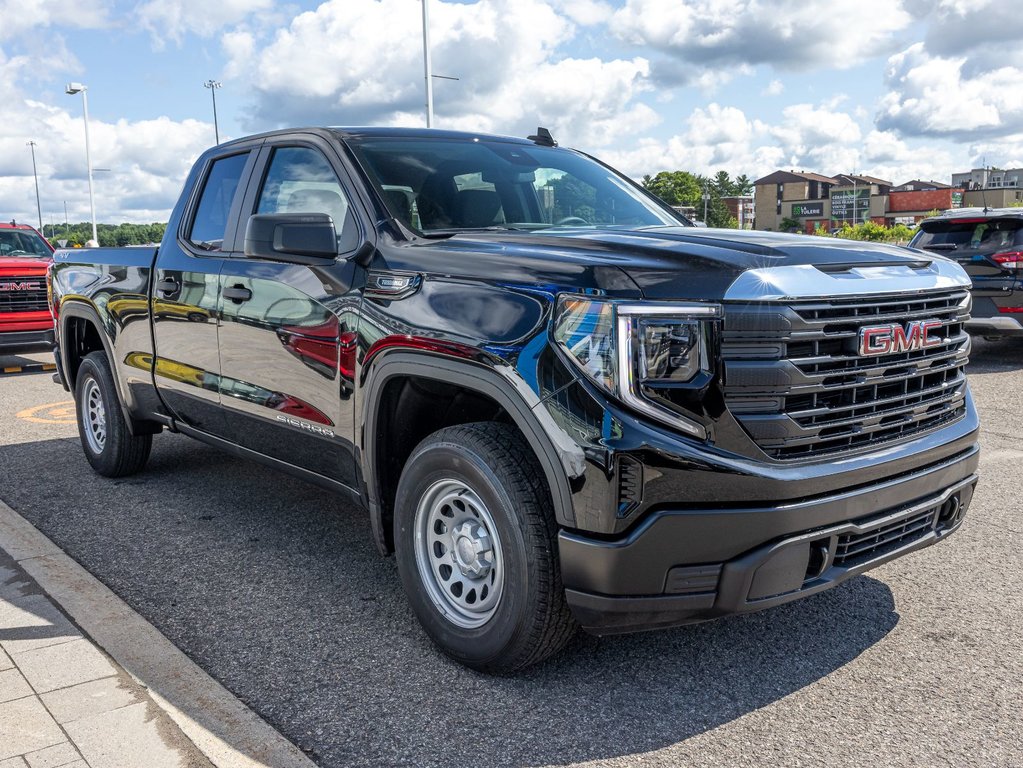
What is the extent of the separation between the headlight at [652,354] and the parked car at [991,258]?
8731mm

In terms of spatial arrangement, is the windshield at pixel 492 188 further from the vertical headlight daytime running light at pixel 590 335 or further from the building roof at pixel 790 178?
the building roof at pixel 790 178

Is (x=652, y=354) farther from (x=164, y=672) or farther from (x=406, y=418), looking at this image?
(x=164, y=672)

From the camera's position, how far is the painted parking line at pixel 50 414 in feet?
27.6

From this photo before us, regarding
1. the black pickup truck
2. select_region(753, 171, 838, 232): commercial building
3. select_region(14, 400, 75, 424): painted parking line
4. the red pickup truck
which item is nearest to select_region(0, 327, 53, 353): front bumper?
the red pickup truck

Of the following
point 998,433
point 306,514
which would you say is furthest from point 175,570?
point 998,433

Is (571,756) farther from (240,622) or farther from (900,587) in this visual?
(900,587)

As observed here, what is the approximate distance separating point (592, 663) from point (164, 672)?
149 cm

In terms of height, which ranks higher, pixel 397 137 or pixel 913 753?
pixel 397 137

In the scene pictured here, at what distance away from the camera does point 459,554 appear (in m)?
3.32

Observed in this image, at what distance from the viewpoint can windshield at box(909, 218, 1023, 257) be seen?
10703 mm

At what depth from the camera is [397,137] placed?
14.1 feet

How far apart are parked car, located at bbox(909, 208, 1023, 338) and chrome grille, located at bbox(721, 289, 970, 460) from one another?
7978mm

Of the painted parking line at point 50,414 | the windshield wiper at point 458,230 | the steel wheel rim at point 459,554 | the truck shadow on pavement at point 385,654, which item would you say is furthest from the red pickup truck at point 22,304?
the steel wheel rim at point 459,554

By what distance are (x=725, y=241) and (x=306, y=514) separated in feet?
9.93
